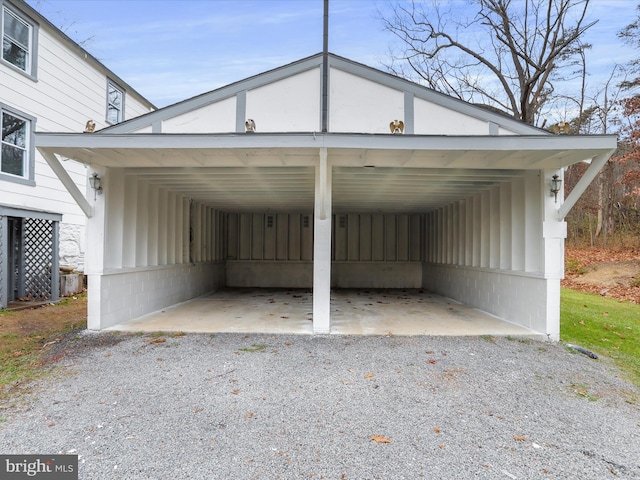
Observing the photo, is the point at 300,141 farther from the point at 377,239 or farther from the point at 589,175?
the point at 377,239

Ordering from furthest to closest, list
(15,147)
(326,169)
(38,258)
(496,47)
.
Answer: (496,47) < (38,258) < (15,147) < (326,169)

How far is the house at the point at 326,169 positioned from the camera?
437cm

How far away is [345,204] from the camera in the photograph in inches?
362

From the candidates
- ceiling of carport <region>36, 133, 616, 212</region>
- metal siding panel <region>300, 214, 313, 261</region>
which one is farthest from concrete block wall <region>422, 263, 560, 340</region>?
metal siding panel <region>300, 214, 313, 261</region>

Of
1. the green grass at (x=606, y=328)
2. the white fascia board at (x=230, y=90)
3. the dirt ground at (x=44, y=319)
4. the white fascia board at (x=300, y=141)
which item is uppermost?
the white fascia board at (x=230, y=90)

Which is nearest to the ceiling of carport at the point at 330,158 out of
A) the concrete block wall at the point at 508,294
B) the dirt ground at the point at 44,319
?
the concrete block wall at the point at 508,294

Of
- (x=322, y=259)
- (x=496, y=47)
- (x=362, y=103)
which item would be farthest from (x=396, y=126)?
(x=496, y=47)

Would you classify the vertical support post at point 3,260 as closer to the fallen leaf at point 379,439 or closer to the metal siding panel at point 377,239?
the fallen leaf at point 379,439

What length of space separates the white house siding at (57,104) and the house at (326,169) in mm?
2936

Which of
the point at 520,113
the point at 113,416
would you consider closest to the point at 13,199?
the point at 113,416

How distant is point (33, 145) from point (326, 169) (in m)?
6.68

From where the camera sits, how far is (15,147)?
23.9ft

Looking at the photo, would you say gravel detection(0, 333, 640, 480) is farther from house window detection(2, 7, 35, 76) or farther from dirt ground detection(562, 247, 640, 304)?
dirt ground detection(562, 247, 640, 304)

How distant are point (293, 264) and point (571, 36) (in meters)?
12.6
